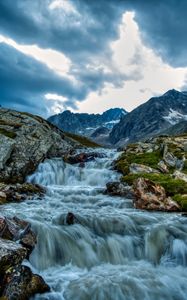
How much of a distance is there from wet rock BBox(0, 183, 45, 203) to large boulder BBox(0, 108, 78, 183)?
14.9 feet

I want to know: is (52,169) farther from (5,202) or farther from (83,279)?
(83,279)

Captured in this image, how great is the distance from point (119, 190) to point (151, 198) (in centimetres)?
521

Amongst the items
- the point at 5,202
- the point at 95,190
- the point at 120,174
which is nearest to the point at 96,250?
the point at 5,202

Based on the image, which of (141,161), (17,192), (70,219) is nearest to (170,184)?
(70,219)

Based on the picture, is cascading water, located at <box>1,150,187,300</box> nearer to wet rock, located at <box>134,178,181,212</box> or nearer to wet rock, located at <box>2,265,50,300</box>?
wet rock, located at <box>2,265,50,300</box>

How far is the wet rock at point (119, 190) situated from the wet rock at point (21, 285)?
1848cm

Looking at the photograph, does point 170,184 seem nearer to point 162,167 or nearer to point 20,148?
point 162,167

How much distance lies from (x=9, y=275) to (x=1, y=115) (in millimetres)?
50121

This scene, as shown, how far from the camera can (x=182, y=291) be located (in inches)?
669

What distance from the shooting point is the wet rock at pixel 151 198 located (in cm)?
2859

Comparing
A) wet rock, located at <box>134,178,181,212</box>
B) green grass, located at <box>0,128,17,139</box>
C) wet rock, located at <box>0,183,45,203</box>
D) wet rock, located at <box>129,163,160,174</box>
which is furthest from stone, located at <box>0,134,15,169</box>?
wet rock, located at <box>134,178,181,212</box>

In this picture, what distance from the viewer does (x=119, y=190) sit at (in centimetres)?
3409

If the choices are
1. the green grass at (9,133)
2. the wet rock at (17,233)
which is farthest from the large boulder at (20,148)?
the wet rock at (17,233)

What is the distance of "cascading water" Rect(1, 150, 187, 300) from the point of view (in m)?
16.3
